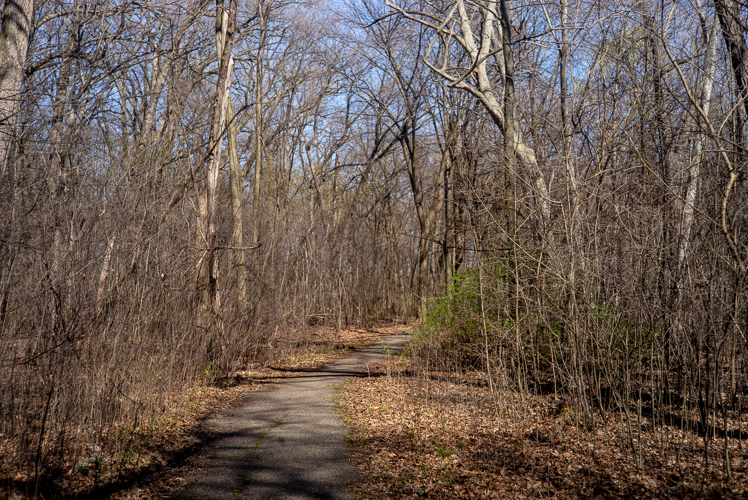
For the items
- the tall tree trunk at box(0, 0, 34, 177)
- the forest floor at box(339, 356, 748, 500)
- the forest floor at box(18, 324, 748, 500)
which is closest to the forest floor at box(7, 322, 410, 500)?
the forest floor at box(18, 324, 748, 500)

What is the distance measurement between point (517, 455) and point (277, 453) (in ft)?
9.01

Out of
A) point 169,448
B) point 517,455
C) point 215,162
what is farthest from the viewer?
point 215,162

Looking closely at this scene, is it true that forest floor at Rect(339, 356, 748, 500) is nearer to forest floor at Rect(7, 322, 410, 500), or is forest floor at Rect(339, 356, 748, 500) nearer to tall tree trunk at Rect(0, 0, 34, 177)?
forest floor at Rect(7, 322, 410, 500)

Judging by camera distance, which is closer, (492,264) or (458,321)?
(492,264)

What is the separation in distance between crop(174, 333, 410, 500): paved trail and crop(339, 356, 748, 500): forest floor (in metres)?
0.29

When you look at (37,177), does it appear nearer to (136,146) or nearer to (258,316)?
(136,146)

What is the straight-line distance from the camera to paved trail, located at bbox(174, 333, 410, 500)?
5090 mm

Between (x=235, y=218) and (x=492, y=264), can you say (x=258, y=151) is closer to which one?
(x=235, y=218)

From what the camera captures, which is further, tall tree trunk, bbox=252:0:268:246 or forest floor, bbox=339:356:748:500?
tall tree trunk, bbox=252:0:268:246

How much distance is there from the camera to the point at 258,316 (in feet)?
37.2

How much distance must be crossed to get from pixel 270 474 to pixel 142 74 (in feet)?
58.8

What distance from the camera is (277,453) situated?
610 cm

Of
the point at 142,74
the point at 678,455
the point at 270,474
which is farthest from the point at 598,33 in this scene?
the point at 142,74

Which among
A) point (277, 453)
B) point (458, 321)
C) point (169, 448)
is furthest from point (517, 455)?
point (458, 321)
